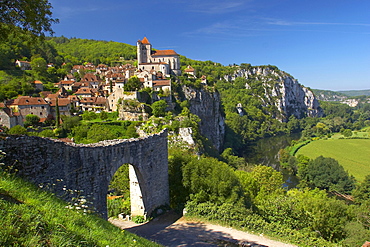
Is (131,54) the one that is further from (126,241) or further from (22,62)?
(126,241)

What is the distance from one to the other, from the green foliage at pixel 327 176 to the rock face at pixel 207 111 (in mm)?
25442

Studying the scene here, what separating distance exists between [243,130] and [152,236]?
315ft

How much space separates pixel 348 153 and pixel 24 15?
286 feet

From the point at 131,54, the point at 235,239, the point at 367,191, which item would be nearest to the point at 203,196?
the point at 235,239

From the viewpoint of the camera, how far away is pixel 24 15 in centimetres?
929

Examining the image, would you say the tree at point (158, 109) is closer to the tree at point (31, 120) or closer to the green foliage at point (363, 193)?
the tree at point (31, 120)

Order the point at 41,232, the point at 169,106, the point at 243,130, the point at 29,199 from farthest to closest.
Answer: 1. the point at 243,130
2. the point at 169,106
3. the point at 29,199
4. the point at 41,232

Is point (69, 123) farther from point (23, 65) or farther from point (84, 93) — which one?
point (23, 65)

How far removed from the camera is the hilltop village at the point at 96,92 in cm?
4781

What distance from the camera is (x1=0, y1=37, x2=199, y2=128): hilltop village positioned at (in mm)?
47812

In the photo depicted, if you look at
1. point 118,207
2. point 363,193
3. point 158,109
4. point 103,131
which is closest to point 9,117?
point 103,131

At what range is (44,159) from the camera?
906 centimetres

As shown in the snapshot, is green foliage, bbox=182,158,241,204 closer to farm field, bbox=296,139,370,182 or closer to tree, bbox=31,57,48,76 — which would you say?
farm field, bbox=296,139,370,182

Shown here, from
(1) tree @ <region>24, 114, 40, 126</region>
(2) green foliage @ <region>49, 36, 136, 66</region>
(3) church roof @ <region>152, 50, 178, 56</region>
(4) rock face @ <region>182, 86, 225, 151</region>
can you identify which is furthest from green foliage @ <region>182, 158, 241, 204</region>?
(2) green foliage @ <region>49, 36, 136, 66</region>
